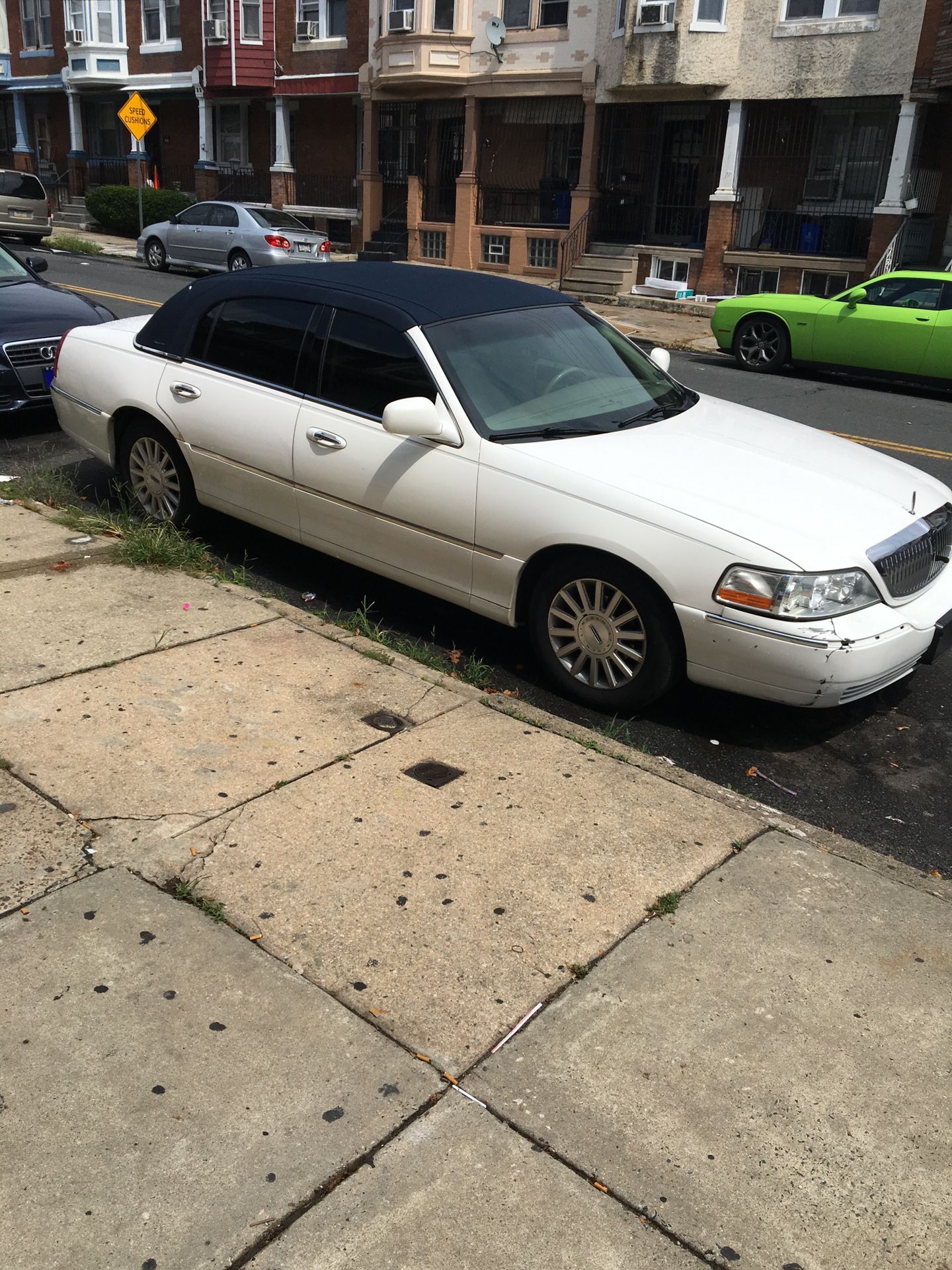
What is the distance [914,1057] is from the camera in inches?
120

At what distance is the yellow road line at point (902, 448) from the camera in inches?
415

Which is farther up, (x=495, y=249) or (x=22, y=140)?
(x=22, y=140)

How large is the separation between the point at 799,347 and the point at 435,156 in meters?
17.6

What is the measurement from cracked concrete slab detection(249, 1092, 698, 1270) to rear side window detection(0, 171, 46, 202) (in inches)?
1125

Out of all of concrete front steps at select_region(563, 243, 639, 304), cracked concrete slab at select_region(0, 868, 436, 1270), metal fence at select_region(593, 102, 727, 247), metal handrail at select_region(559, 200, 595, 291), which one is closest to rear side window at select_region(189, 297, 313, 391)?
cracked concrete slab at select_region(0, 868, 436, 1270)

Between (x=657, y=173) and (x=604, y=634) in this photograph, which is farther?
(x=657, y=173)

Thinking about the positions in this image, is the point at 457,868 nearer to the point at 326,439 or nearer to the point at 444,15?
the point at 326,439

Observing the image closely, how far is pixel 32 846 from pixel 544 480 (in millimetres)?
2463

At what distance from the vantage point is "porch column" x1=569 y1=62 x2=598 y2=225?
2486cm

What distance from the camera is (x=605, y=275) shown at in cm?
2419

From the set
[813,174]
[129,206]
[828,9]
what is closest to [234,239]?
[129,206]

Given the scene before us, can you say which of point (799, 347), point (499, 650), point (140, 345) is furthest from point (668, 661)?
point (799, 347)

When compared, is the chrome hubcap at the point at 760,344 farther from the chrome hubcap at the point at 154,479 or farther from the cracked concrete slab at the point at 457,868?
the cracked concrete slab at the point at 457,868

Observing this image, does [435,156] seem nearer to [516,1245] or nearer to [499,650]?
[499,650]
